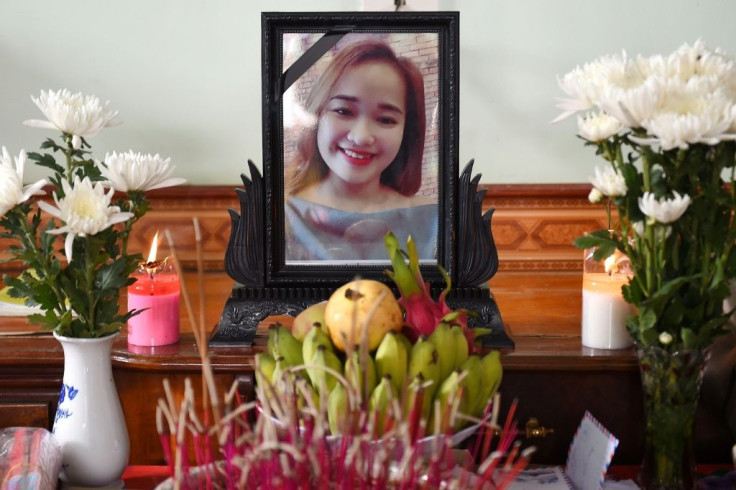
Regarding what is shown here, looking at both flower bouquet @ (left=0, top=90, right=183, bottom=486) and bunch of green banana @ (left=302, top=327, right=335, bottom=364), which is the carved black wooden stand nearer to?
flower bouquet @ (left=0, top=90, right=183, bottom=486)

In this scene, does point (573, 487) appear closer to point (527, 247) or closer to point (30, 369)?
point (30, 369)

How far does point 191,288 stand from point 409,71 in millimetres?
753

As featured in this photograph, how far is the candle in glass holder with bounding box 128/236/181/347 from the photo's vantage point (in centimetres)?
131

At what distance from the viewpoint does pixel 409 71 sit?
4.21 feet

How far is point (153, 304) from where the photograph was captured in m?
1.30

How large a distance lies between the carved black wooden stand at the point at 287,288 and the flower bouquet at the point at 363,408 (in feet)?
0.89

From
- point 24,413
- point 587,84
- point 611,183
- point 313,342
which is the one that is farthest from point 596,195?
point 24,413

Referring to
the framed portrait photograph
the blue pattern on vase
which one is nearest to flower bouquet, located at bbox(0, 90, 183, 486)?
the blue pattern on vase

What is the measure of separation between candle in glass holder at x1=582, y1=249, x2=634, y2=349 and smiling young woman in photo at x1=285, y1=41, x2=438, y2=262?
248 millimetres

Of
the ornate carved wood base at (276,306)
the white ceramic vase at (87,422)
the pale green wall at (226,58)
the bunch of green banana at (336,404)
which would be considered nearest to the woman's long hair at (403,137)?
the ornate carved wood base at (276,306)

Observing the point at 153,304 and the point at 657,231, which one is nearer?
the point at 657,231

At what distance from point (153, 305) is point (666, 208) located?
0.78m

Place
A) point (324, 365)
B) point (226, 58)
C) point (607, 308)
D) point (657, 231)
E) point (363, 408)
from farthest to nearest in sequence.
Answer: point (226, 58) → point (607, 308) → point (657, 231) → point (324, 365) → point (363, 408)

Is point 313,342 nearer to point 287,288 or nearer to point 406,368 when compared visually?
point 406,368
